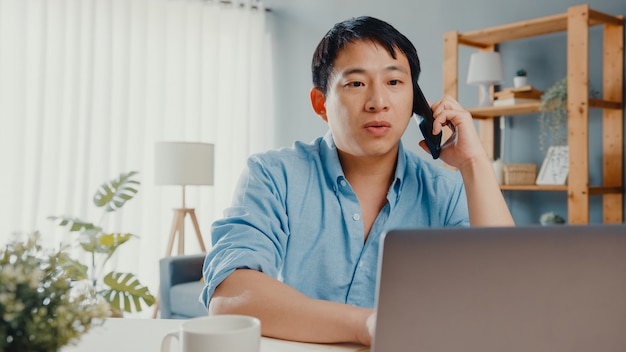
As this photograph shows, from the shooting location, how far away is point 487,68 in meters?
3.54

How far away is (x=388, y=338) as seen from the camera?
622mm

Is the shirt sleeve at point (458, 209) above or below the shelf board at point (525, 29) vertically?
below

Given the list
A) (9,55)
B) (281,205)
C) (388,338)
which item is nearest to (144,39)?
(9,55)

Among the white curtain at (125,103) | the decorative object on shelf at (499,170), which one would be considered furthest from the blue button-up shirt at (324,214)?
the white curtain at (125,103)

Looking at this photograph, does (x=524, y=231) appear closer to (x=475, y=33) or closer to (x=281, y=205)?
(x=281, y=205)

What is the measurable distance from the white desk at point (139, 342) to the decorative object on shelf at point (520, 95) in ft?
8.82

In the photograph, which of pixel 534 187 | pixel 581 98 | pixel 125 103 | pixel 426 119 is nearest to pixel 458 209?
pixel 426 119

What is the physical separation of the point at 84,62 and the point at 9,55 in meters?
0.48

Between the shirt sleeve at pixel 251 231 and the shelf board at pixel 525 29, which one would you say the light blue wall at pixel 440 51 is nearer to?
the shelf board at pixel 525 29

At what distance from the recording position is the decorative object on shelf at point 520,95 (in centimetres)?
336

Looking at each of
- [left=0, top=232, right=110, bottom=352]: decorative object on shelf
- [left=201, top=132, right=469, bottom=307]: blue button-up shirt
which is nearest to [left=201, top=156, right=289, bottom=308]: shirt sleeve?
[left=201, top=132, right=469, bottom=307]: blue button-up shirt

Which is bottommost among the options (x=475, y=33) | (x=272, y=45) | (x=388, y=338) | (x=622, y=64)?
(x=388, y=338)

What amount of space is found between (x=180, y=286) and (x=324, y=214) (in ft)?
7.82

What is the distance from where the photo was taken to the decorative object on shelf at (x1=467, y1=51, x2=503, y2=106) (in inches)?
139
